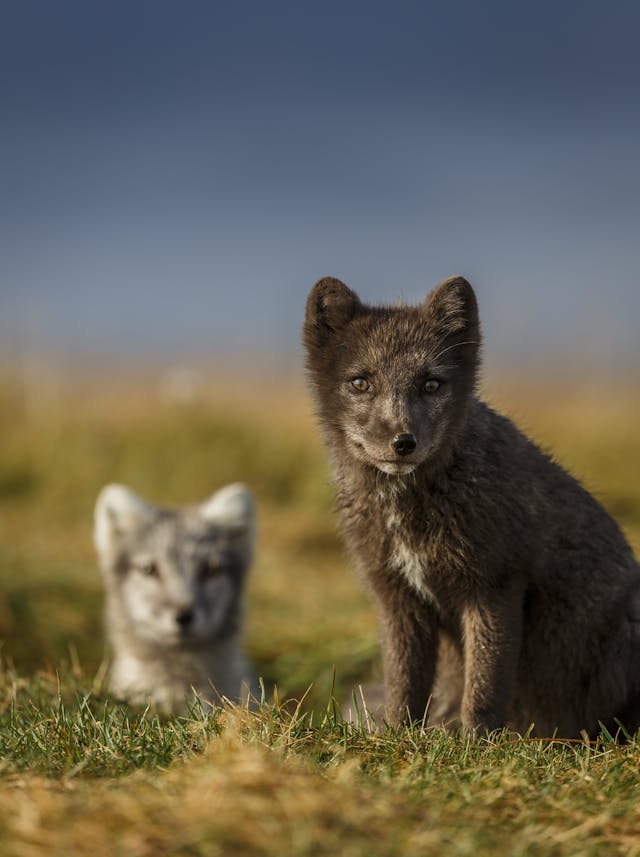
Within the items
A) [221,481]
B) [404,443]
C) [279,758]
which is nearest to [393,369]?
[404,443]

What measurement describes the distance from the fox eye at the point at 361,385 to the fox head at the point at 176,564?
282 cm

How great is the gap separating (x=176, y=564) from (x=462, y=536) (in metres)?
3.08

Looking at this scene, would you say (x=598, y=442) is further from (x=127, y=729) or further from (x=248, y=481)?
(x=127, y=729)

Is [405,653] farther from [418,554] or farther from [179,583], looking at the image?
[179,583]

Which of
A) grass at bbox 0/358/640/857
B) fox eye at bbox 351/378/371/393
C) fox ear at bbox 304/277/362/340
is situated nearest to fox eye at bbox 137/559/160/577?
grass at bbox 0/358/640/857

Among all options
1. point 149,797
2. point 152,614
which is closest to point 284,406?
point 152,614

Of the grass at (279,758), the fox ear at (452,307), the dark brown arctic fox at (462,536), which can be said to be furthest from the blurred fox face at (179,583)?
the fox ear at (452,307)

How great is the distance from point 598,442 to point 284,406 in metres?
5.23

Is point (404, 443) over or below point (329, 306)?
below

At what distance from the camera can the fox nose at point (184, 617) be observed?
609cm

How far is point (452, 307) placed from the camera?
3.93 meters

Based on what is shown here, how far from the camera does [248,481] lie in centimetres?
1217

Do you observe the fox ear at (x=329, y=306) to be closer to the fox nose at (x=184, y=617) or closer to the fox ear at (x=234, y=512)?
the fox nose at (x=184, y=617)

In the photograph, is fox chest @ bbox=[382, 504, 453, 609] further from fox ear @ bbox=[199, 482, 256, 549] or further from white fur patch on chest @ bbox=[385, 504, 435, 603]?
fox ear @ bbox=[199, 482, 256, 549]
